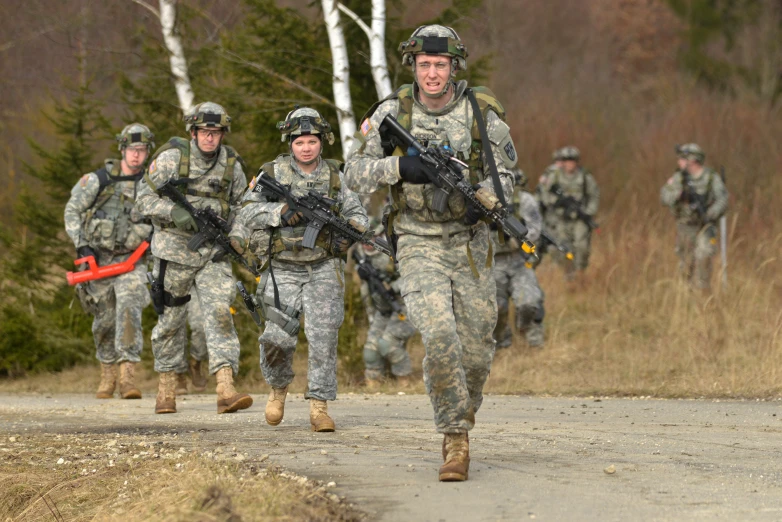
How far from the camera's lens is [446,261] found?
21.8ft

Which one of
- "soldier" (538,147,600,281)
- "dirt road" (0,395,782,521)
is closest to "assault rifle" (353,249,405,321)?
"dirt road" (0,395,782,521)

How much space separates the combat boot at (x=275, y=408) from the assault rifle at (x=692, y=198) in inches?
382

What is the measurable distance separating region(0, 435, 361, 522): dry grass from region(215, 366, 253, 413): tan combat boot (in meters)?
1.19

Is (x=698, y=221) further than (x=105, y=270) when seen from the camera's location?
Yes

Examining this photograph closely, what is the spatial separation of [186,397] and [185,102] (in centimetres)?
467

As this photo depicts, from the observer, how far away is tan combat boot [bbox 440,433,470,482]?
6.30 metres

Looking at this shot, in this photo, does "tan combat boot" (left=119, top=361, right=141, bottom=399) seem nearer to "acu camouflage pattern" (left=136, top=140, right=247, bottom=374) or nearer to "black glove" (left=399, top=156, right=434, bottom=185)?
"acu camouflage pattern" (left=136, top=140, right=247, bottom=374)

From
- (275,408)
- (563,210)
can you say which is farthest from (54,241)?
(275,408)

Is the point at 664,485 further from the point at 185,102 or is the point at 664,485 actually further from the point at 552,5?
the point at 552,5

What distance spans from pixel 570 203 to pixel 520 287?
4.89 meters

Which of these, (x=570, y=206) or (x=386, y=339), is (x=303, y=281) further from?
(x=570, y=206)

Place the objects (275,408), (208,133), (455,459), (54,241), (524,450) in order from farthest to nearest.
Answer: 1. (54,241)
2. (208,133)
3. (275,408)
4. (524,450)
5. (455,459)

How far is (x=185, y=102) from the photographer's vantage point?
1534 cm

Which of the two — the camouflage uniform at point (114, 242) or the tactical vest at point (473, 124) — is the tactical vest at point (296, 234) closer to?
the tactical vest at point (473, 124)
